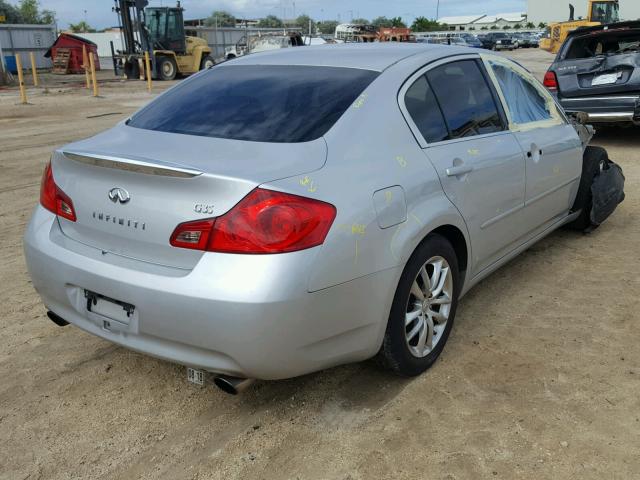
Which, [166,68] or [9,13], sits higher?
[9,13]

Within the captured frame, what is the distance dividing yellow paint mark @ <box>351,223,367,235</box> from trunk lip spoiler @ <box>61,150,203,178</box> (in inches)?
25.3

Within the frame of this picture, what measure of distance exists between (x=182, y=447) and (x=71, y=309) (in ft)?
2.62

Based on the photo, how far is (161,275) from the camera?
243cm

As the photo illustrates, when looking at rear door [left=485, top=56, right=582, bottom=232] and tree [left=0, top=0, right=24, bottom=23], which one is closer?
rear door [left=485, top=56, right=582, bottom=232]

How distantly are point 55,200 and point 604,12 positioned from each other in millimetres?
27498

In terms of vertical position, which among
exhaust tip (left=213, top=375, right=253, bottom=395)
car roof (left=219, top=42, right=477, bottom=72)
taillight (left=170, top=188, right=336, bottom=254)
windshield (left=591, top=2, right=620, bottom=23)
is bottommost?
exhaust tip (left=213, top=375, right=253, bottom=395)

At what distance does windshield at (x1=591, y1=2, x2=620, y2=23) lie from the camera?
25031 mm

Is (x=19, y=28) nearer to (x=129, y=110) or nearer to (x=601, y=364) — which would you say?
(x=129, y=110)

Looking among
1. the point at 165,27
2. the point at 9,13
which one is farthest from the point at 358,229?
the point at 9,13

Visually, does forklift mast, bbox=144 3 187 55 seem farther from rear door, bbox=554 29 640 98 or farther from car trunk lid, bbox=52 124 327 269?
car trunk lid, bbox=52 124 327 269

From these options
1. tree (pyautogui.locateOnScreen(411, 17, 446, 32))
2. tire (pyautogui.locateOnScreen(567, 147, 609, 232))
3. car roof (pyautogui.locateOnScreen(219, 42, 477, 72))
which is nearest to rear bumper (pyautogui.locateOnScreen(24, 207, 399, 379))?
car roof (pyautogui.locateOnScreen(219, 42, 477, 72))

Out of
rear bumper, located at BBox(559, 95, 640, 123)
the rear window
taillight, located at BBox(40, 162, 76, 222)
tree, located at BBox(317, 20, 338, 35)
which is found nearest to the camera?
taillight, located at BBox(40, 162, 76, 222)

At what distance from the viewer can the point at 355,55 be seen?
346 cm

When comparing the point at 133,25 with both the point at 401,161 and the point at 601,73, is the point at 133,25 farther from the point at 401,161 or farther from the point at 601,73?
the point at 401,161
